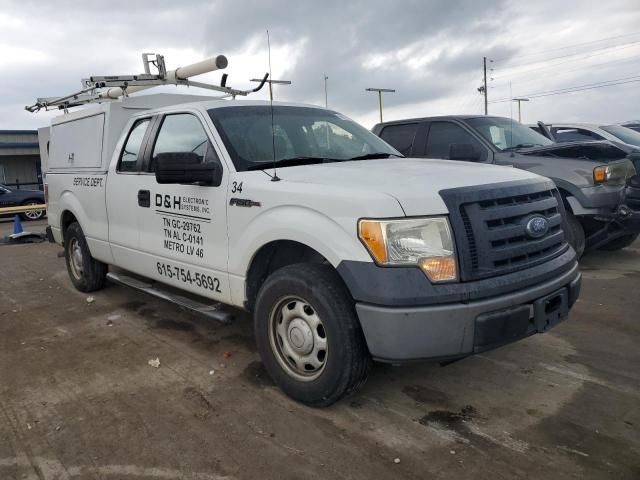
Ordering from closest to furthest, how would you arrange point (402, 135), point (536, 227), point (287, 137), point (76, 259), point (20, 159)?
point (536, 227), point (287, 137), point (76, 259), point (402, 135), point (20, 159)

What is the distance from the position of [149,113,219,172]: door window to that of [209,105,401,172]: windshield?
15cm

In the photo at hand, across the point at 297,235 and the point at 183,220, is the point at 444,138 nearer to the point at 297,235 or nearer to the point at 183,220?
the point at 183,220

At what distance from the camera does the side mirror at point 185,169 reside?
352 centimetres

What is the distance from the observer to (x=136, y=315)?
5.30 metres

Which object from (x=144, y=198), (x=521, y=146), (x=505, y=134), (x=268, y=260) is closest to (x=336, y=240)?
(x=268, y=260)

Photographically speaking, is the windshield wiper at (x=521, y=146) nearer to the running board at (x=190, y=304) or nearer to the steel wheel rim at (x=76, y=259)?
the running board at (x=190, y=304)

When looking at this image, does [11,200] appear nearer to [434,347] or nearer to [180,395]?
[180,395]

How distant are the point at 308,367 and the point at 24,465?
62.9 inches

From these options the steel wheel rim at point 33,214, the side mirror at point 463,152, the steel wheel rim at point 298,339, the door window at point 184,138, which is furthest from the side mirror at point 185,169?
the steel wheel rim at point 33,214

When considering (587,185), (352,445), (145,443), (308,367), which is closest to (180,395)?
(145,443)

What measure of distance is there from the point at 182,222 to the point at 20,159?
29.9 metres

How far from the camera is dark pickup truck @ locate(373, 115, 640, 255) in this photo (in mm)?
6172

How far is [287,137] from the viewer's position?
4.07 meters

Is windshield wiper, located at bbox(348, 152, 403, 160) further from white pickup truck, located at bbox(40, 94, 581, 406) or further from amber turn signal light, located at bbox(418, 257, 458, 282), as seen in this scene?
amber turn signal light, located at bbox(418, 257, 458, 282)
